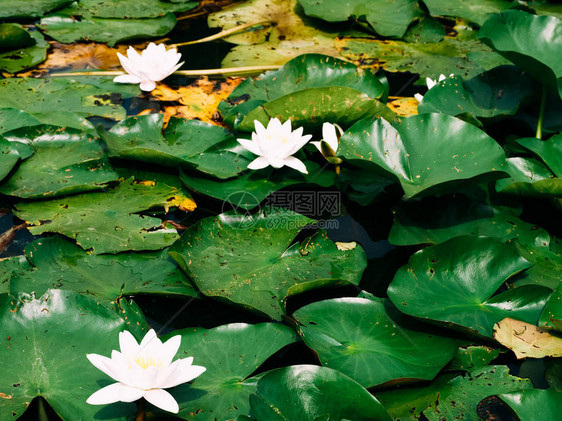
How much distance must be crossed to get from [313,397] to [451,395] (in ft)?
1.35

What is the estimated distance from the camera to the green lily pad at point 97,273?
168cm

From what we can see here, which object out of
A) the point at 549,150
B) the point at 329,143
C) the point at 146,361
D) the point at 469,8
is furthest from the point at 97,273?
the point at 469,8

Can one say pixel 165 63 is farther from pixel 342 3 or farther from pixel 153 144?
pixel 342 3

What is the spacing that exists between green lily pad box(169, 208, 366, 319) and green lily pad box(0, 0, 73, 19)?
93.9 inches

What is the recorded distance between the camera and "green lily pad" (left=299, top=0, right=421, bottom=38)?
132 inches

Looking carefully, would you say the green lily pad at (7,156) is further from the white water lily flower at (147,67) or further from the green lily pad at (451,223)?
the green lily pad at (451,223)

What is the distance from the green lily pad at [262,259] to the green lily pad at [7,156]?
84 centimetres

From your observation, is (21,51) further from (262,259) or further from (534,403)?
(534,403)

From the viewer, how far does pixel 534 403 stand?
51.0 inches

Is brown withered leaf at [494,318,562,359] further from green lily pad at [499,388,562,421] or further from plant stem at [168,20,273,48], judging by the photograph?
plant stem at [168,20,273,48]

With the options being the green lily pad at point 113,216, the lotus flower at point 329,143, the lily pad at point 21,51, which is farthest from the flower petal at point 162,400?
the lily pad at point 21,51

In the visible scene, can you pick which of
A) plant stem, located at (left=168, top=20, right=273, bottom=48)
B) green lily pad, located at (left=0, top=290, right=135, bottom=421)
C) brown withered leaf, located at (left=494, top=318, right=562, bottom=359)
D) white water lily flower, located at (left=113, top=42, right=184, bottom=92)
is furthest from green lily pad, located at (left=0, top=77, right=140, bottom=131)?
brown withered leaf, located at (left=494, top=318, right=562, bottom=359)

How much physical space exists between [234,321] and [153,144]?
3.27 ft

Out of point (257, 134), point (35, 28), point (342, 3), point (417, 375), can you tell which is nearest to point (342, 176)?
point (257, 134)
